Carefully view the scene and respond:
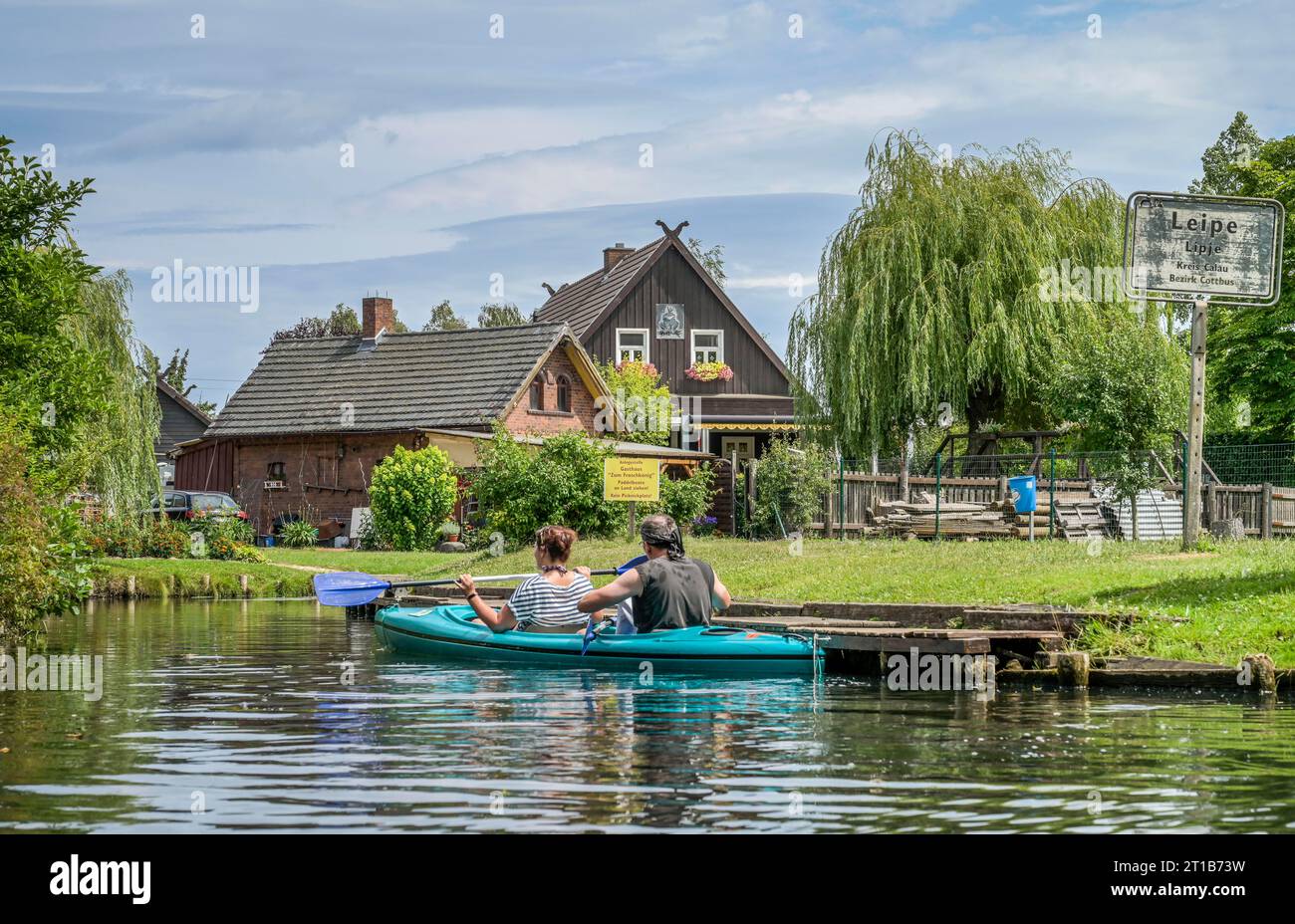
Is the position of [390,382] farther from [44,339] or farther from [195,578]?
[44,339]

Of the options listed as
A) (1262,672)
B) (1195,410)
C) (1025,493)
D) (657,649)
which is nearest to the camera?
(1262,672)

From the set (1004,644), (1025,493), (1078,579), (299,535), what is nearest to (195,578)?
(299,535)

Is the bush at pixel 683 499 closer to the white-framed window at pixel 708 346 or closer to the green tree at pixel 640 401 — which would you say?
the green tree at pixel 640 401

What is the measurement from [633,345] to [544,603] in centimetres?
3424

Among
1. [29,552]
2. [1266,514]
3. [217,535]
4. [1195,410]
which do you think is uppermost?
[1195,410]

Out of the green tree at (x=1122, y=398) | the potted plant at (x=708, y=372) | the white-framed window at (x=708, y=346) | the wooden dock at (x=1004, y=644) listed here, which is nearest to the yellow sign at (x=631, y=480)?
the green tree at (x=1122, y=398)

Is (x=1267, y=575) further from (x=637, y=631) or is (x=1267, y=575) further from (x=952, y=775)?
(x=952, y=775)

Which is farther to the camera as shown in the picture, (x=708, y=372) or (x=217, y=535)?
(x=708, y=372)

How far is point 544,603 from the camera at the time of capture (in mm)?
15648

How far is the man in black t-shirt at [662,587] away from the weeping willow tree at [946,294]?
59.9 feet

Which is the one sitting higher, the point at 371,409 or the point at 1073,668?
the point at 371,409

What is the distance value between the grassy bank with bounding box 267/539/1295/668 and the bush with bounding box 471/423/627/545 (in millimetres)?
2448

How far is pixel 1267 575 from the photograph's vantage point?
1605 cm
